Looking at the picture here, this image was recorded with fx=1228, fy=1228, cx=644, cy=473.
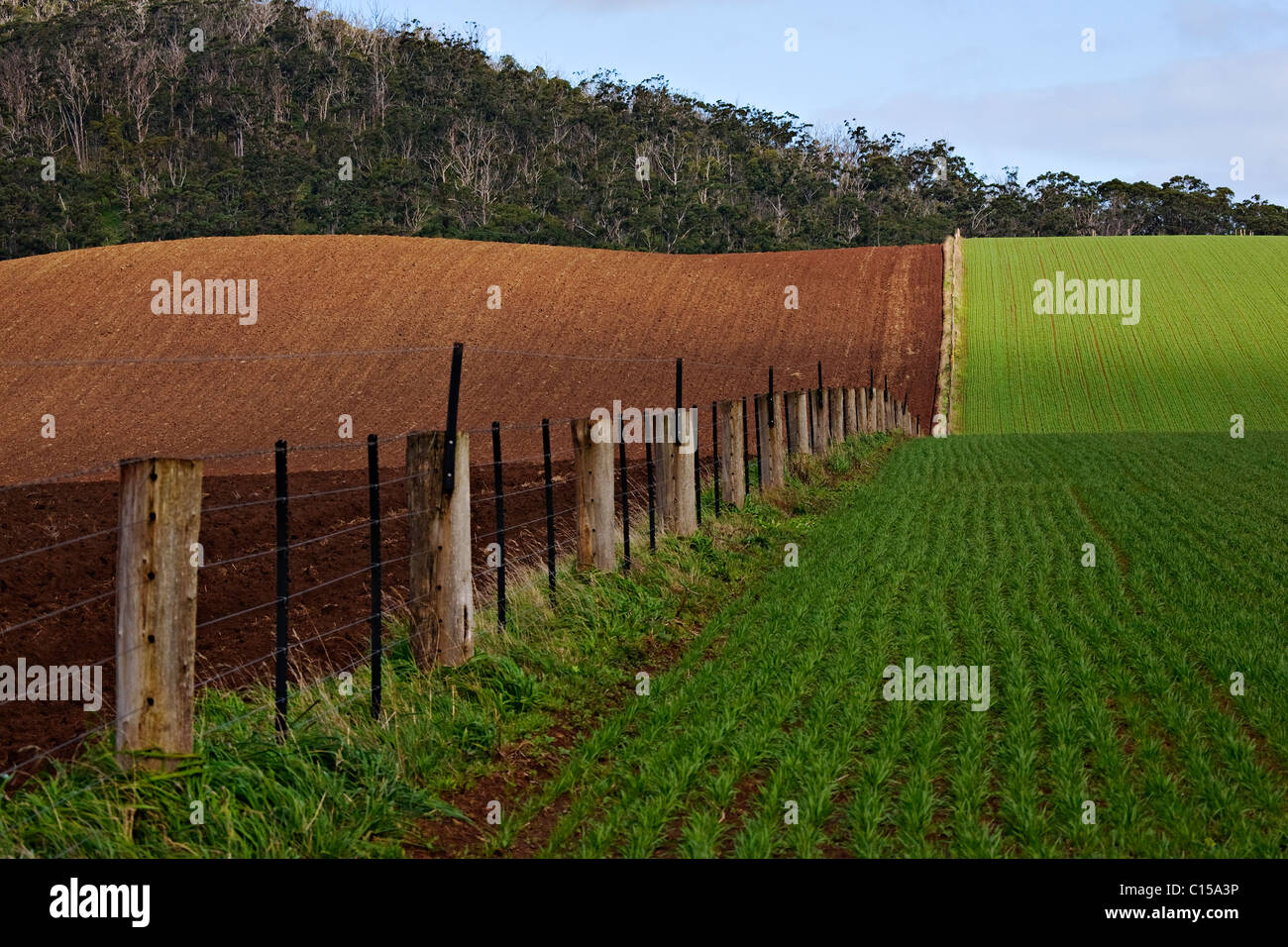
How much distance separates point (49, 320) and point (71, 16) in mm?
97256

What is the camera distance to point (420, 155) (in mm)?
118625

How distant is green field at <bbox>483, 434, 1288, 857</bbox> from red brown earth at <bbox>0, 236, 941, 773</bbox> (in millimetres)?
4822

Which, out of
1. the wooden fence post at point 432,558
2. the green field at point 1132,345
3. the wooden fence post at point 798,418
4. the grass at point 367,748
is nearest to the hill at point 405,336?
the green field at point 1132,345

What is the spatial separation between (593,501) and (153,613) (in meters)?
6.56

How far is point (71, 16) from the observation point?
133000 millimetres

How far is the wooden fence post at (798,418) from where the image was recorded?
22.4 metres

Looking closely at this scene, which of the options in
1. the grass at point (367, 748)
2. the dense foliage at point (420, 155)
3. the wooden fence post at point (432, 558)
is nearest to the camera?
the grass at point (367, 748)

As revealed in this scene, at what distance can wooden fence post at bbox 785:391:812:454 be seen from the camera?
883 inches

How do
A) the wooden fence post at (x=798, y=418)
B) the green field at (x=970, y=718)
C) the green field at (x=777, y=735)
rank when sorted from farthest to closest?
the wooden fence post at (x=798, y=418)
the green field at (x=970, y=718)
the green field at (x=777, y=735)

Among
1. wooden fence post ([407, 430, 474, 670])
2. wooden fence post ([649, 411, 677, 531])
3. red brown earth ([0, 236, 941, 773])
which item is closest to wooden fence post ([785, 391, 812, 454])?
red brown earth ([0, 236, 941, 773])

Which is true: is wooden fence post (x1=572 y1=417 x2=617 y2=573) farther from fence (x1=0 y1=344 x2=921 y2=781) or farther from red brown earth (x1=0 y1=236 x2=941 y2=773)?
red brown earth (x1=0 y1=236 x2=941 y2=773)

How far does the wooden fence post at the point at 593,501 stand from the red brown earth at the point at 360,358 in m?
2.44

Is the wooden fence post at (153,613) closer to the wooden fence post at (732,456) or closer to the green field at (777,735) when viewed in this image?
the green field at (777,735)
